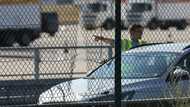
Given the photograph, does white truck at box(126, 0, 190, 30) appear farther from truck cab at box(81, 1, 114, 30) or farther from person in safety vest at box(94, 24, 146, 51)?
truck cab at box(81, 1, 114, 30)

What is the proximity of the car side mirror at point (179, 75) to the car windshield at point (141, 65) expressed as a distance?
1.25ft

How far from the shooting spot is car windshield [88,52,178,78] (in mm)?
9500

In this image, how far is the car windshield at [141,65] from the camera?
950cm

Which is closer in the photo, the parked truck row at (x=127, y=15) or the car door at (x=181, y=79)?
the car door at (x=181, y=79)

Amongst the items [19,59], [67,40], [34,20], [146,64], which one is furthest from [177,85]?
A: [34,20]

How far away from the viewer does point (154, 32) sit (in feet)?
41.8

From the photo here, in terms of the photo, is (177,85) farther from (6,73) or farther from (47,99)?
(6,73)

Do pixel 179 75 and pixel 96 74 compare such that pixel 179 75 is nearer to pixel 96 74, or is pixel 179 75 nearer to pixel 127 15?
pixel 96 74

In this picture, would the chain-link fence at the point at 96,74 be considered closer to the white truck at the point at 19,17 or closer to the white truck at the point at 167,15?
the white truck at the point at 19,17

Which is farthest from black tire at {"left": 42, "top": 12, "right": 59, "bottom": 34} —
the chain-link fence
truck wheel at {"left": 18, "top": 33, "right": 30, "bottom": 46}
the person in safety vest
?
truck wheel at {"left": 18, "top": 33, "right": 30, "bottom": 46}

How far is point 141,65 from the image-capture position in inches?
381

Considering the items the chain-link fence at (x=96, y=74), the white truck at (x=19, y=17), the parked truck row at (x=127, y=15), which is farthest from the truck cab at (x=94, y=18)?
the white truck at (x=19, y=17)

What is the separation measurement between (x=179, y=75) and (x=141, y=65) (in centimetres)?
88

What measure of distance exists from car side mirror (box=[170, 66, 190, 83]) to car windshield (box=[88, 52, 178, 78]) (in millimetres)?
380
